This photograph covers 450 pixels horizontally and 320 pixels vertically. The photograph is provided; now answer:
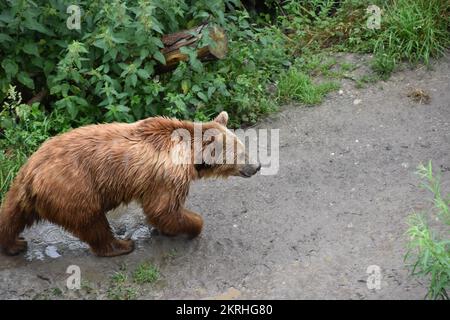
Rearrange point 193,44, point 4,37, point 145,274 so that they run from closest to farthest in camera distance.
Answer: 1. point 145,274
2. point 4,37
3. point 193,44

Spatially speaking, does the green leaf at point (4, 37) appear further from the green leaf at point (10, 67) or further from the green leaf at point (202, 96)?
the green leaf at point (202, 96)

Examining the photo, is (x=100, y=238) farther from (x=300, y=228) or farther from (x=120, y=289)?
(x=300, y=228)

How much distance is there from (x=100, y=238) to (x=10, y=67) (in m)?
2.49

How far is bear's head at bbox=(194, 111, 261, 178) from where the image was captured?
5.85 metres

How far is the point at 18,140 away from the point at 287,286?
336 cm

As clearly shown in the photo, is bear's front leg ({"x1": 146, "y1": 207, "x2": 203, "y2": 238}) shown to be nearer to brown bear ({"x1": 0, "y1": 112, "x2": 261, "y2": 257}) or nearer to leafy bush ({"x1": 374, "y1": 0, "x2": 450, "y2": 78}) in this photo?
brown bear ({"x1": 0, "y1": 112, "x2": 261, "y2": 257})

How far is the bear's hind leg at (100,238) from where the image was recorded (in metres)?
5.64

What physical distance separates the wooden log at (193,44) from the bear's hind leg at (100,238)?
8.18ft

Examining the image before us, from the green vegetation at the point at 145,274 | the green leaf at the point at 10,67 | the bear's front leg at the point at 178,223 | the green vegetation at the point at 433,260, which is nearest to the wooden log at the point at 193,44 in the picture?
the green leaf at the point at 10,67

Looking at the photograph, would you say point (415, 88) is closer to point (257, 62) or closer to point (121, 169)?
point (257, 62)

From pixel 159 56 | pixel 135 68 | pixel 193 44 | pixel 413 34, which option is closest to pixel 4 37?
pixel 135 68

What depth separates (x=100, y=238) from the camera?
577 cm

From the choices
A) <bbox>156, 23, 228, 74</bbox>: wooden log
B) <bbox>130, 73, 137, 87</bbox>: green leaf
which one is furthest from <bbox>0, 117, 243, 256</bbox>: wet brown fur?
<bbox>156, 23, 228, 74</bbox>: wooden log
